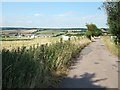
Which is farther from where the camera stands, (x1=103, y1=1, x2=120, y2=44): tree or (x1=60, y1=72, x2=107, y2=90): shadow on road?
(x1=103, y1=1, x2=120, y2=44): tree

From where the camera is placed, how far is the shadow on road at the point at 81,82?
401 inches

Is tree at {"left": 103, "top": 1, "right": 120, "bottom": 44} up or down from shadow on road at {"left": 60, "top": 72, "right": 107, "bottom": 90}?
up

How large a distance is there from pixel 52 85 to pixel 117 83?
2777mm

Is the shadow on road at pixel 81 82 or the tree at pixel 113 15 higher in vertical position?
the tree at pixel 113 15

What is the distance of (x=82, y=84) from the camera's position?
10484mm

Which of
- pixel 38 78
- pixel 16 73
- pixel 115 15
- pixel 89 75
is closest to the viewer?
pixel 16 73

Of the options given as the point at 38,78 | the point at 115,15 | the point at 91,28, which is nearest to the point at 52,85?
the point at 38,78

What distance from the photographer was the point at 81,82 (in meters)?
10.9

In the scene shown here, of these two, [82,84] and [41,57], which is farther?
[41,57]

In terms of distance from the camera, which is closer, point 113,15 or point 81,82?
point 81,82

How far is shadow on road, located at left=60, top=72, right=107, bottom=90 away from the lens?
1019cm

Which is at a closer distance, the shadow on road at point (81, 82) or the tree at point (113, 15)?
the shadow on road at point (81, 82)

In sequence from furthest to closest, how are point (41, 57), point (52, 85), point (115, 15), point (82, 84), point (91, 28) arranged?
point (91, 28) < point (115, 15) < point (41, 57) < point (82, 84) < point (52, 85)

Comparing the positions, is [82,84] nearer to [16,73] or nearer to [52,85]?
[52,85]
